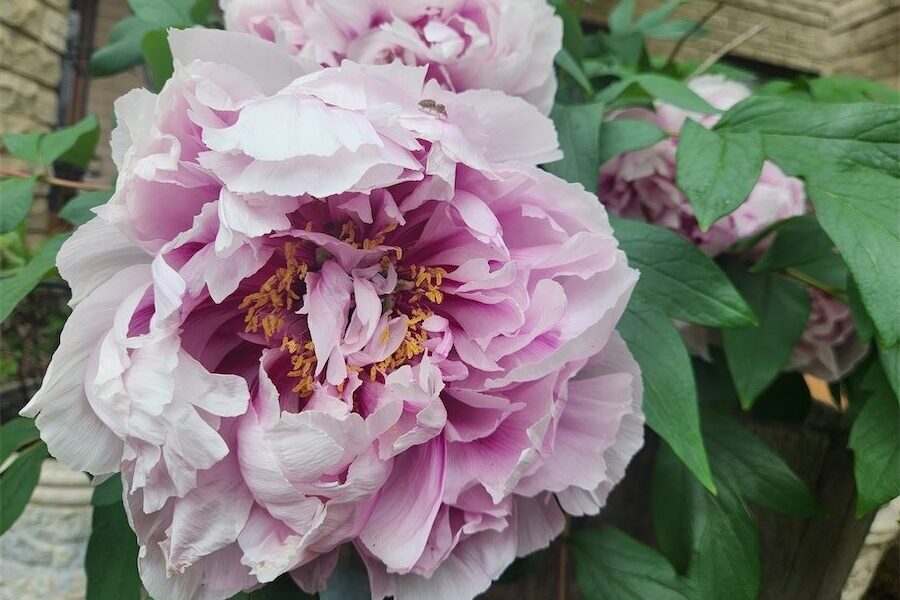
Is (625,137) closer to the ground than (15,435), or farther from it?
farther from it

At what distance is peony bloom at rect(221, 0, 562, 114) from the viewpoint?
32cm

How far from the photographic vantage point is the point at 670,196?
1.46 ft

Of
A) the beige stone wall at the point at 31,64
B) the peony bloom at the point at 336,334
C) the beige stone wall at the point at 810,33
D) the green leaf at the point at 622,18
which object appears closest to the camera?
the peony bloom at the point at 336,334

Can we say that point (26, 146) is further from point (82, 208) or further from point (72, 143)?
point (82, 208)

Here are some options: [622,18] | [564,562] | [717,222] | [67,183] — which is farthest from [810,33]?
[67,183]

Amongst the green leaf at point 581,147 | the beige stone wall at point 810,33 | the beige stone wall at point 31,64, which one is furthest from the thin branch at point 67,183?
the beige stone wall at point 810,33

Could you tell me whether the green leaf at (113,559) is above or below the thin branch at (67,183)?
below

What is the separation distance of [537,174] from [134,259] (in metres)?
0.17

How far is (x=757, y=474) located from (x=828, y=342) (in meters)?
0.12

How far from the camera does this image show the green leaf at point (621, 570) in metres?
A: 0.36

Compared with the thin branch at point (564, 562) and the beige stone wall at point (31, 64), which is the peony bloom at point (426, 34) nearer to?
the thin branch at point (564, 562)

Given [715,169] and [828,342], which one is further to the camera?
[828,342]

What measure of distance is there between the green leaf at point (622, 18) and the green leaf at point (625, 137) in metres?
0.31

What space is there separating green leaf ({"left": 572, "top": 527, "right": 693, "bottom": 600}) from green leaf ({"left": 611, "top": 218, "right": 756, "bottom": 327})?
15cm
